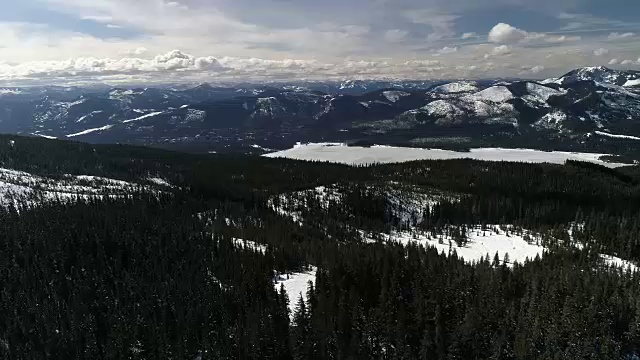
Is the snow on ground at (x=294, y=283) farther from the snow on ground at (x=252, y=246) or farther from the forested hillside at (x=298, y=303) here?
the snow on ground at (x=252, y=246)

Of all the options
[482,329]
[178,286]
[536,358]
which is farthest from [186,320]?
[536,358]

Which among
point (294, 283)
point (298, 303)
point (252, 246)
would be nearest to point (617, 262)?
point (294, 283)

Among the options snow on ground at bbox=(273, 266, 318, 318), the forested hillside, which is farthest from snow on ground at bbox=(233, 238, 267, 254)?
snow on ground at bbox=(273, 266, 318, 318)

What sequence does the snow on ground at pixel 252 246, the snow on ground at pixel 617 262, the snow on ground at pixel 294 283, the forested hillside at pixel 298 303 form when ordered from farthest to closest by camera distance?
the snow on ground at pixel 252 246, the snow on ground at pixel 617 262, the snow on ground at pixel 294 283, the forested hillside at pixel 298 303

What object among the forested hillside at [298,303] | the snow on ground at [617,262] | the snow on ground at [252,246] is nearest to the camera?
the forested hillside at [298,303]

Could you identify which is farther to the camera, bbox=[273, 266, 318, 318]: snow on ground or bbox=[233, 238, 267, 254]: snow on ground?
bbox=[233, 238, 267, 254]: snow on ground

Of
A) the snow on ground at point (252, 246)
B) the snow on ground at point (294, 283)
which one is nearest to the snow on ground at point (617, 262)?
the snow on ground at point (294, 283)

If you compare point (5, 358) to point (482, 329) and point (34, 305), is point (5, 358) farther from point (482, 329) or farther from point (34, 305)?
point (482, 329)

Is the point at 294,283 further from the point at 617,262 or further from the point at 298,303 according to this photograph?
the point at 617,262

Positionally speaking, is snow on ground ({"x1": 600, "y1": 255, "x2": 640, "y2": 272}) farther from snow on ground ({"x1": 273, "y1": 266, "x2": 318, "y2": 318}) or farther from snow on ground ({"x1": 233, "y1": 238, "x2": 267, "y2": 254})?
snow on ground ({"x1": 233, "y1": 238, "x2": 267, "y2": 254})

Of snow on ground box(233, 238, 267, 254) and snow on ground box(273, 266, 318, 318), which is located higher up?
snow on ground box(233, 238, 267, 254)
